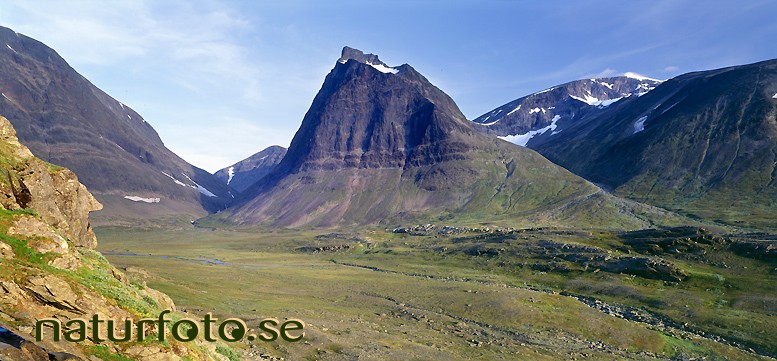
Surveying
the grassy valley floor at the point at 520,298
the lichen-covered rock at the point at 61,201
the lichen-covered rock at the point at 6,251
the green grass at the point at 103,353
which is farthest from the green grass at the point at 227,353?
the lichen-covered rock at the point at 61,201

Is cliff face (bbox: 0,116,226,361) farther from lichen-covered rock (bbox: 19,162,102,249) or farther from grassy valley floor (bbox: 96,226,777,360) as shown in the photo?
grassy valley floor (bbox: 96,226,777,360)

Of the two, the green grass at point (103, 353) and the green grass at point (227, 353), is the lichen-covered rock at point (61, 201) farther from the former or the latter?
the green grass at point (103, 353)

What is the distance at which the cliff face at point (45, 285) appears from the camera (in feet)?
53.9

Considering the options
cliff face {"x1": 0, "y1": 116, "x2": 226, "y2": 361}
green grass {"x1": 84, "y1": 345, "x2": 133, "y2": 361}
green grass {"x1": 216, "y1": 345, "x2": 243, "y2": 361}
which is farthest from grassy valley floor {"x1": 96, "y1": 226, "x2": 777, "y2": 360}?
green grass {"x1": 84, "y1": 345, "x2": 133, "y2": 361}

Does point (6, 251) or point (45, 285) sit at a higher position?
point (6, 251)

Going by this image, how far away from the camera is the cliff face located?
16438mm

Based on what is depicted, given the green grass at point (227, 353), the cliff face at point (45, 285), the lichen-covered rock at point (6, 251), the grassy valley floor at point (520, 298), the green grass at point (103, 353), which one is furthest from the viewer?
the grassy valley floor at point (520, 298)

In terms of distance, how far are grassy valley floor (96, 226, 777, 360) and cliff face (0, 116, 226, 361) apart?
54.5 feet

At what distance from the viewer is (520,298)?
74.8 m

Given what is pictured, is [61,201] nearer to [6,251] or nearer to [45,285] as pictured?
[6,251]

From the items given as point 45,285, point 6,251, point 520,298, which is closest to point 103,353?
point 45,285

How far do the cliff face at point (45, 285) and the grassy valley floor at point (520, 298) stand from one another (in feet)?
54.5

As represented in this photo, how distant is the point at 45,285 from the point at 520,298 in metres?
67.7

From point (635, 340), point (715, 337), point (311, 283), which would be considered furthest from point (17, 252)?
point (311, 283)
